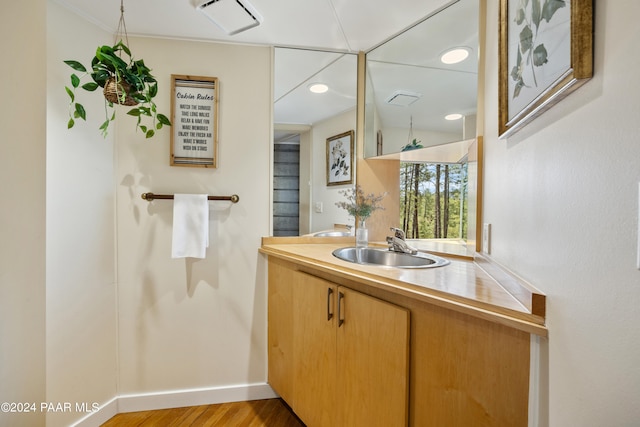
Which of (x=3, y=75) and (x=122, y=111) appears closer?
(x=3, y=75)

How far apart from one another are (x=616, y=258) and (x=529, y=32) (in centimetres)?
63

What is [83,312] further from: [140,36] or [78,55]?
[140,36]

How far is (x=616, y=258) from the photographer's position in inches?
18.4

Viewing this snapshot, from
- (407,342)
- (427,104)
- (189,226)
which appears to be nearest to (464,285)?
(407,342)

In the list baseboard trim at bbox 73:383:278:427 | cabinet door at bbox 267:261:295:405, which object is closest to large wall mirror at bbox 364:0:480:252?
cabinet door at bbox 267:261:295:405

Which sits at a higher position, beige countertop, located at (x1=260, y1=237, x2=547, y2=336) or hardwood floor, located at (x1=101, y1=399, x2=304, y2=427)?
beige countertop, located at (x1=260, y1=237, x2=547, y2=336)

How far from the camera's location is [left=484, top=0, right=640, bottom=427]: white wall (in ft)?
1.46

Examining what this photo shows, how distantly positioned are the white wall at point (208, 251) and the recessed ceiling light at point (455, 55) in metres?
1.04

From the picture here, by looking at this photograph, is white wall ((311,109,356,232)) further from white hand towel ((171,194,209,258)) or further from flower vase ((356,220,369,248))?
white hand towel ((171,194,209,258))

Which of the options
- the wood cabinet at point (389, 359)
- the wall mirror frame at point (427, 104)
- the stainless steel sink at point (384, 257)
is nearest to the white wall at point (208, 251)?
the wood cabinet at point (389, 359)

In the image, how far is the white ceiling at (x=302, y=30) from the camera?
156 cm

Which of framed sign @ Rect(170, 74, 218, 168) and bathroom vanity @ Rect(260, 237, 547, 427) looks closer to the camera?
bathroom vanity @ Rect(260, 237, 547, 427)

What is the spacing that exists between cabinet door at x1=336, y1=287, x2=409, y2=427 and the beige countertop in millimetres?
90

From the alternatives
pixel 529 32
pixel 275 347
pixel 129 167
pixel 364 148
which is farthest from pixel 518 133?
pixel 129 167
